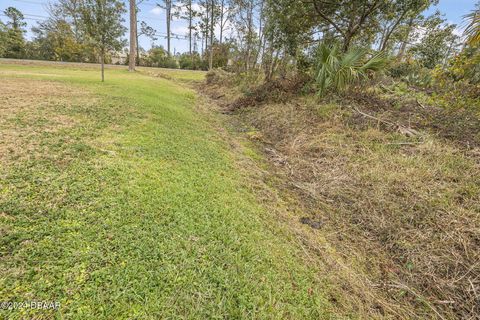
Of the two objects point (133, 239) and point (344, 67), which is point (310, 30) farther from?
point (133, 239)

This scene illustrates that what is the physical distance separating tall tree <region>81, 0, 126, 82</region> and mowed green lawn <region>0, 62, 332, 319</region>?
8309 mm

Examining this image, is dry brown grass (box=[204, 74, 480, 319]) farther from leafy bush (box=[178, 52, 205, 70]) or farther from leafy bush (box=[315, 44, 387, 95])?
leafy bush (box=[178, 52, 205, 70])

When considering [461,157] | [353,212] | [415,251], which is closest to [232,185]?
[353,212]

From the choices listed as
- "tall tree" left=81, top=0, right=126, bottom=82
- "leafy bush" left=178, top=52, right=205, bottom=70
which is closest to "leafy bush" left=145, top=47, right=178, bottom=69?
"leafy bush" left=178, top=52, right=205, bottom=70

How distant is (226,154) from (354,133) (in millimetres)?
2527

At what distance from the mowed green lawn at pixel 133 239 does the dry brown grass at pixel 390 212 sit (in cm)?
46

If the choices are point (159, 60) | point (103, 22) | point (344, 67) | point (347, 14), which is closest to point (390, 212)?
point (344, 67)

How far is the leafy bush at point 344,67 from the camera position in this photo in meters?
4.94

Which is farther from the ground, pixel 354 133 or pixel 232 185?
pixel 354 133

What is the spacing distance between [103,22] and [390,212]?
1237 cm

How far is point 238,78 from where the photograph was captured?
1121 centimetres

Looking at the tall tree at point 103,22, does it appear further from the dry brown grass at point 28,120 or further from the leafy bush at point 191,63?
the leafy bush at point 191,63

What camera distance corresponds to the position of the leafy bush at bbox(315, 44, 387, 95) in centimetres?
494

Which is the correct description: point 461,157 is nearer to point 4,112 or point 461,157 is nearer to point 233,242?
point 233,242
